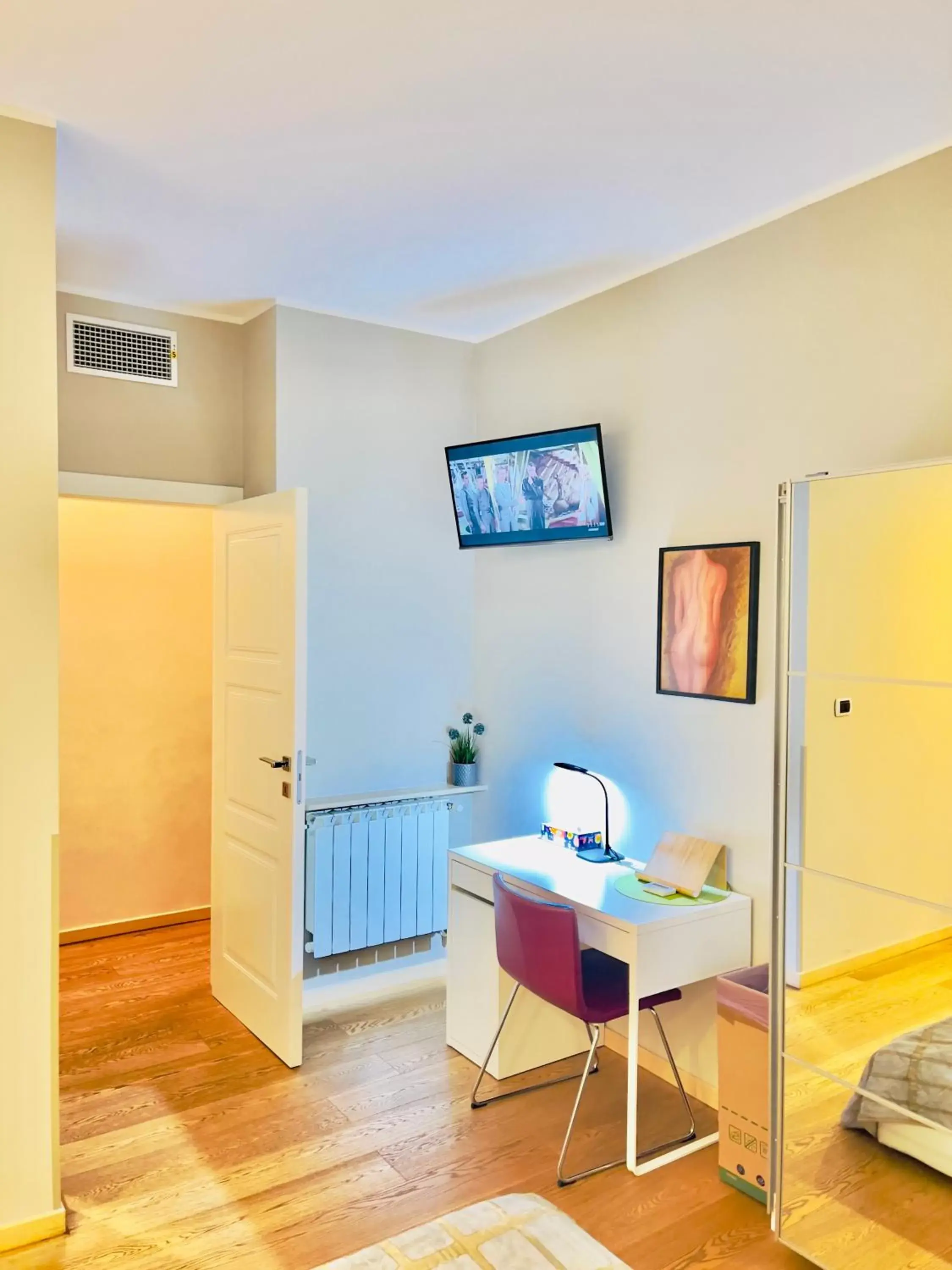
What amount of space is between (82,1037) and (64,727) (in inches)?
59.5

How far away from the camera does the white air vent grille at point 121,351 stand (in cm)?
339

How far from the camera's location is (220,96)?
212 centimetres

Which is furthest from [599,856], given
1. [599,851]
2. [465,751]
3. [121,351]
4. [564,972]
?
[121,351]

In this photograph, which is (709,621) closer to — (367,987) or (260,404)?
(260,404)

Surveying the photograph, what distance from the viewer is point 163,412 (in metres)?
3.57

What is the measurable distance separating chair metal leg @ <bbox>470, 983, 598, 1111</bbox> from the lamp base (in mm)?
475

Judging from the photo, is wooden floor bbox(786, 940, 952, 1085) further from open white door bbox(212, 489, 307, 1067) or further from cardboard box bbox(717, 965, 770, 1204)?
open white door bbox(212, 489, 307, 1067)

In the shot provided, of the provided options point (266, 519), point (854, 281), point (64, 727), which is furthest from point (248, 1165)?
point (854, 281)

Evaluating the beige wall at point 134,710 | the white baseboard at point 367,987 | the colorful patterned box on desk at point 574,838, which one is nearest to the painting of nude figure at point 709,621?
the colorful patterned box on desk at point 574,838

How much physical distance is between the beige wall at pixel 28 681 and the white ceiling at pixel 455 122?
0.27 meters

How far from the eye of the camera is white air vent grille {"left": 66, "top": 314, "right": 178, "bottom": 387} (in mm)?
3395

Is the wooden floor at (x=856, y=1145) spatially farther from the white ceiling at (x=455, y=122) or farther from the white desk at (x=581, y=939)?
the white ceiling at (x=455, y=122)

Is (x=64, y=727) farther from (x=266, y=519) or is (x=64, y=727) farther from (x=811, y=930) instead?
(x=811, y=930)

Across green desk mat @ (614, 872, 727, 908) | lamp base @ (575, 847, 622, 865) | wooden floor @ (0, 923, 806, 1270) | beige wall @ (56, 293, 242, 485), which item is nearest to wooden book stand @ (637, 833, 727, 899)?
green desk mat @ (614, 872, 727, 908)
